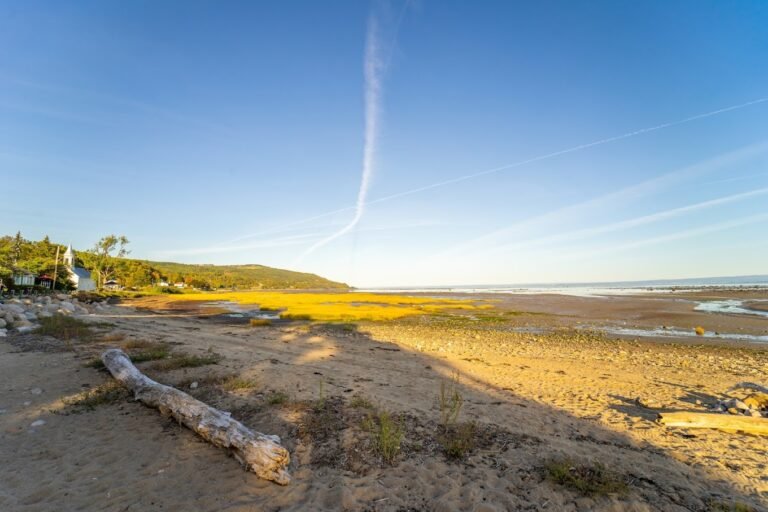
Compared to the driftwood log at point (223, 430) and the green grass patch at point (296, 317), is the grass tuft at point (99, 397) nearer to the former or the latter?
the driftwood log at point (223, 430)

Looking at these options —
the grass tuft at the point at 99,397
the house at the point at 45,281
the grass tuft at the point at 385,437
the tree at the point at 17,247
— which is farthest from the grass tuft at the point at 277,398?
the house at the point at 45,281

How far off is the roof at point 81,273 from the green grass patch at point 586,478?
9978 centimetres

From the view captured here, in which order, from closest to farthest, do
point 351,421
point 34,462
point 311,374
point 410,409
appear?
point 34,462
point 351,421
point 410,409
point 311,374

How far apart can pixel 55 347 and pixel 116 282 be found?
98993 millimetres

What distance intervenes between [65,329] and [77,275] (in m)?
79.3

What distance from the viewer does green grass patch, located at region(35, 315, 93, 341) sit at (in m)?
17.0

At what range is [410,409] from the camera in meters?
8.38

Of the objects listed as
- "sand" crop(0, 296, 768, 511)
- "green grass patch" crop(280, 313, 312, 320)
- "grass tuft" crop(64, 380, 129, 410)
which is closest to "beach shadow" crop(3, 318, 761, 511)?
"sand" crop(0, 296, 768, 511)

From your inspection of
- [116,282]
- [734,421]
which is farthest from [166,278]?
[734,421]

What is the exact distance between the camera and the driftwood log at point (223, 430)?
529 centimetres

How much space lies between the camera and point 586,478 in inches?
205

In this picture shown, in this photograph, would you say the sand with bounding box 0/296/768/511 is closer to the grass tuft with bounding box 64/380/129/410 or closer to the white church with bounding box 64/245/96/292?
the grass tuft with bounding box 64/380/129/410

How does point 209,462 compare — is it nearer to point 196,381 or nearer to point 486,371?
point 196,381

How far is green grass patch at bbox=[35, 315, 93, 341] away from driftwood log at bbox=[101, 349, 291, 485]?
1154 centimetres
